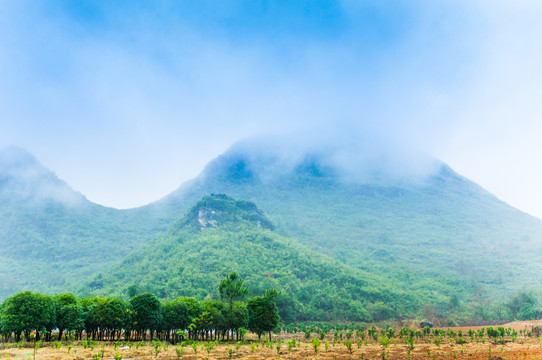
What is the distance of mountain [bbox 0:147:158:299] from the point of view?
118688 millimetres

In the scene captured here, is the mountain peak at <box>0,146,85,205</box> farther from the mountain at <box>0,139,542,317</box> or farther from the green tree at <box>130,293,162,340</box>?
the green tree at <box>130,293,162,340</box>

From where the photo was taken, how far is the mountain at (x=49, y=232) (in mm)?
118688

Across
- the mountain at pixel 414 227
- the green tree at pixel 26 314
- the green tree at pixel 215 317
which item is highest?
the mountain at pixel 414 227

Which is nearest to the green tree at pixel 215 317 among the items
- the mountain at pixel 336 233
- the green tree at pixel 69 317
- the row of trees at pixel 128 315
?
the row of trees at pixel 128 315

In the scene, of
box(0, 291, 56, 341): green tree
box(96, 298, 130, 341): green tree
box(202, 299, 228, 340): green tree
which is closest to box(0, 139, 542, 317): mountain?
box(202, 299, 228, 340): green tree

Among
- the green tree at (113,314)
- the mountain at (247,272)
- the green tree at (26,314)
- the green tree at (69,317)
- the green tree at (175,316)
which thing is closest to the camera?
the green tree at (26,314)

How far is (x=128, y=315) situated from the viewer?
4006 cm

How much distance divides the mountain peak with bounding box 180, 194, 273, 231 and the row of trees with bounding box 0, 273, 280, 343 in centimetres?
7696

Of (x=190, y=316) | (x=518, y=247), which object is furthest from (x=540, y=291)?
(x=190, y=316)

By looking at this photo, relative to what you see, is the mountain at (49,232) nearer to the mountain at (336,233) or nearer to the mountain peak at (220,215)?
the mountain at (336,233)

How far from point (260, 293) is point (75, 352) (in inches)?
1929

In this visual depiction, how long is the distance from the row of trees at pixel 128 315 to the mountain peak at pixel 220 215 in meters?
77.0

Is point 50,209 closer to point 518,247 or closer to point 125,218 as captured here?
point 125,218

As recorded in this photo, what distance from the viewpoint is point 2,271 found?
120750 mm
